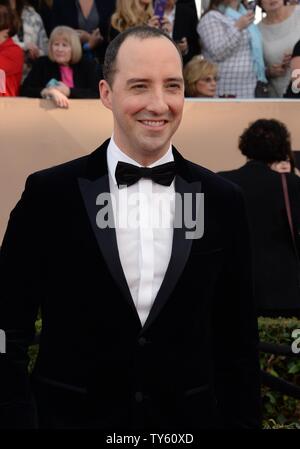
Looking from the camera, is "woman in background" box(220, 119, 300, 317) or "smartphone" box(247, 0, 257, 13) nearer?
"woman in background" box(220, 119, 300, 317)

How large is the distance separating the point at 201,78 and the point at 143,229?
3.96 m

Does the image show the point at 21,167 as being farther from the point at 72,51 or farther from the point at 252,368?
the point at 252,368

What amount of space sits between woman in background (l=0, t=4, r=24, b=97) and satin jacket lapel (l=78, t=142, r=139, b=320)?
3506 millimetres

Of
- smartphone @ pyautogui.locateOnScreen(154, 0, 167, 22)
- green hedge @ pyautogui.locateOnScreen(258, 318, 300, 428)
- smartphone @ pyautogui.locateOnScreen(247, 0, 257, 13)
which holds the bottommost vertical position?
green hedge @ pyautogui.locateOnScreen(258, 318, 300, 428)

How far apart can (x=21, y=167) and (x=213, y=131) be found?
131 centimetres

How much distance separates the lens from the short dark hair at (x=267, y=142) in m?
5.41

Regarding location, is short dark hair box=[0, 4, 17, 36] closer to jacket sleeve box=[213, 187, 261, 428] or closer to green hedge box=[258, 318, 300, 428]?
green hedge box=[258, 318, 300, 428]

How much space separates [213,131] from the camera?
627 cm

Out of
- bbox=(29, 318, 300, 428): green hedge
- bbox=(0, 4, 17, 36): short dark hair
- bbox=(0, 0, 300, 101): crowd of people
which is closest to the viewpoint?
bbox=(29, 318, 300, 428): green hedge

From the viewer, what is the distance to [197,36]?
6.72 metres

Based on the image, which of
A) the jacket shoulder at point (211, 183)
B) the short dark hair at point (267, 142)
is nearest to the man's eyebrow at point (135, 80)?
the jacket shoulder at point (211, 183)

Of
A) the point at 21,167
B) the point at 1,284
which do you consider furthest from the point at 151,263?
the point at 21,167

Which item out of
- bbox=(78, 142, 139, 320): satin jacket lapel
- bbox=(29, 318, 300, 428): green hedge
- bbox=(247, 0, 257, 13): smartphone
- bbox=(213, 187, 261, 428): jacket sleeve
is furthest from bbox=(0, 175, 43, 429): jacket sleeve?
bbox=(247, 0, 257, 13): smartphone

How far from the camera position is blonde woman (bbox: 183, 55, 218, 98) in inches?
246
